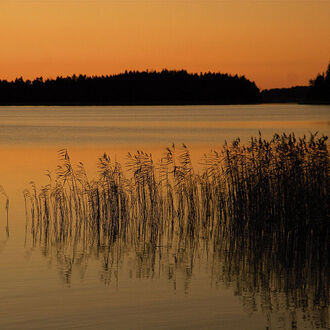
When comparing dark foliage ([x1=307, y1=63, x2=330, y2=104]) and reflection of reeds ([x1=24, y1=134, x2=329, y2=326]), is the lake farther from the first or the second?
dark foliage ([x1=307, y1=63, x2=330, y2=104])

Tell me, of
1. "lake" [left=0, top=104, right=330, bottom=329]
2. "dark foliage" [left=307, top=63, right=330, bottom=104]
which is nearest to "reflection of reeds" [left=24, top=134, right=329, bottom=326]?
"lake" [left=0, top=104, right=330, bottom=329]

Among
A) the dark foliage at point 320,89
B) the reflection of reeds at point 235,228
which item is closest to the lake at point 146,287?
the reflection of reeds at point 235,228

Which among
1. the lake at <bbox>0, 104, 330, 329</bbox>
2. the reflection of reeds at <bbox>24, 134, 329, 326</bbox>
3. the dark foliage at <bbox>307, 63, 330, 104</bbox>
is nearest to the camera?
the lake at <bbox>0, 104, 330, 329</bbox>

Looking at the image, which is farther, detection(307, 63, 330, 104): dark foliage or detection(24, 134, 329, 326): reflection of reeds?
detection(307, 63, 330, 104): dark foliage

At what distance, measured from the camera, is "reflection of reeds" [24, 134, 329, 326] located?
42.6 feet

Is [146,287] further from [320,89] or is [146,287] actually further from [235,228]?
[320,89]

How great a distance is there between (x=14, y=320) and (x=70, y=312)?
82 centimetres

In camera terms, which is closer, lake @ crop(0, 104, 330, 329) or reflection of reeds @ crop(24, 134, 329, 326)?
lake @ crop(0, 104, 330, 329)

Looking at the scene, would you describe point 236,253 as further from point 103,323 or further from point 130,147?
point 130,147

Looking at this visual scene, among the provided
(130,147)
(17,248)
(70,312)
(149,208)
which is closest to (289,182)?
(149,208)

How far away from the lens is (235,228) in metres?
16.0

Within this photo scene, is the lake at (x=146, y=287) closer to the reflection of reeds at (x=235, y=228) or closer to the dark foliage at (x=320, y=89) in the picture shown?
the reflection of reeds at (x=235, y=228)

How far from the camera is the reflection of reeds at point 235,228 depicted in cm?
1298

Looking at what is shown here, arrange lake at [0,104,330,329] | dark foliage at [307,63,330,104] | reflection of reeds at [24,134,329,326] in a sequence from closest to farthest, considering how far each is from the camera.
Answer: lake at [0,104,330,329]
reflection of reeds at [24,134,329,326]
dark foliage at [307,63,330,104]
